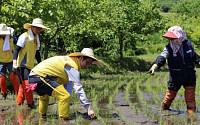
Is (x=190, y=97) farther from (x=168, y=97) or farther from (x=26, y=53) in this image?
(x=26, y=53)

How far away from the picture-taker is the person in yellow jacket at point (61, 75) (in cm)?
489

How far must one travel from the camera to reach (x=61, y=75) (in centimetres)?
508

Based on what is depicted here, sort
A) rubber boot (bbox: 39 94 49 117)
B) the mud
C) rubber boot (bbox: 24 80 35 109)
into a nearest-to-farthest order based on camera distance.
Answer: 1. the mud
2. rubber boot (bbox: 39 94 49 117)
3. rubber boot (bbox: 24 80 35 109)

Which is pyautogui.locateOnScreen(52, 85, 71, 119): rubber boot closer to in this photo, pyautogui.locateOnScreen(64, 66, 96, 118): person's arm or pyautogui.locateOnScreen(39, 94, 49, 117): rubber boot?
pyautogui.locateOnScreen(64, 66, 96, 118): person's arm

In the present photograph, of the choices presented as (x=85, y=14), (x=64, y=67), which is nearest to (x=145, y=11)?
(x=85, y=14)

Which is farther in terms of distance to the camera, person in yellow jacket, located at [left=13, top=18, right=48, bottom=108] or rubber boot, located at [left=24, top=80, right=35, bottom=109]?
rubber boot, located at [left=24, top=80, right=35, bottom=109]

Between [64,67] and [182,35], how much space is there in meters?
2.12

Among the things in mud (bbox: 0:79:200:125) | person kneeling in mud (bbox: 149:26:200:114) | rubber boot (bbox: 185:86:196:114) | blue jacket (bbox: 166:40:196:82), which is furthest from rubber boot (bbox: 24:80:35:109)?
rubber boot (bbox: 185:86:196:114)

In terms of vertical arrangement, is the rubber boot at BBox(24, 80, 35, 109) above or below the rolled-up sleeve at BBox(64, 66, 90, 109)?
below

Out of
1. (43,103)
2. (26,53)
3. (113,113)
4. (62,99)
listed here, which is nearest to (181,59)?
(113,113)

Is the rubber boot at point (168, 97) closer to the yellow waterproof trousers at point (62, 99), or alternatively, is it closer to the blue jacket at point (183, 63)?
the blue jacket at point (183, 63)

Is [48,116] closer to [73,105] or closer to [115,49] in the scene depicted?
[73,105]

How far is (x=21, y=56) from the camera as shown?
21.3ft

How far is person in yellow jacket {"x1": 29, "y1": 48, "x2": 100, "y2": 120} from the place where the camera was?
16.1ft
